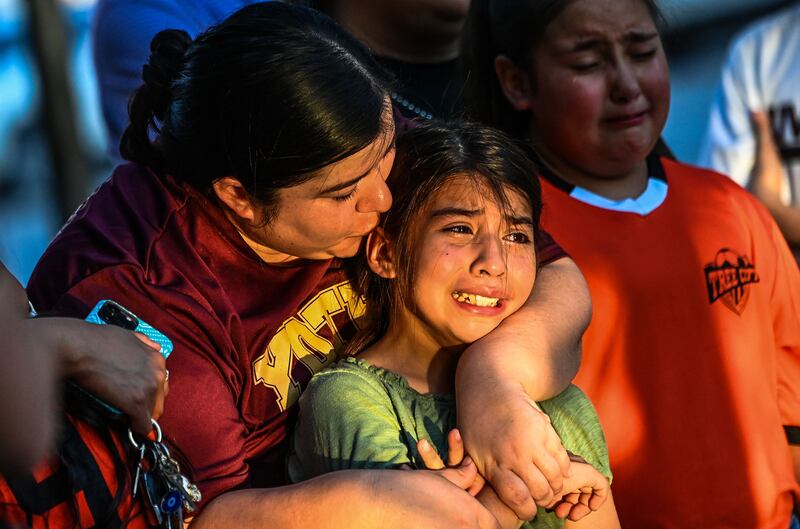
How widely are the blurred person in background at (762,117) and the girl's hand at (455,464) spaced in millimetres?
2060

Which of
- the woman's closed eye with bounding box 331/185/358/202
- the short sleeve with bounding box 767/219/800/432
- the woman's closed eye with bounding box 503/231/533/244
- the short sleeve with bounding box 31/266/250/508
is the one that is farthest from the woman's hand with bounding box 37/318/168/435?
the short sleeve with bounding box 767/219/800/432

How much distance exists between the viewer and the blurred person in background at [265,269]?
5.80ft

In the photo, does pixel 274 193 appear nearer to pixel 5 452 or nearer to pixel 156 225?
pixel 156 225

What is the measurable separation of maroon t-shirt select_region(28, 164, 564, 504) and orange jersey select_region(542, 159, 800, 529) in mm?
335

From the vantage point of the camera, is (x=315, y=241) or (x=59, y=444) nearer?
(x=59, y=444)

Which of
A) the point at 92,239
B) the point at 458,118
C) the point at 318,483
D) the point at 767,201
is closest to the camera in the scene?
the point at 318,483

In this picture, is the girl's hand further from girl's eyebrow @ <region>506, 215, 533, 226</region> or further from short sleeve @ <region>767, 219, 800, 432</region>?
short sleeve @ <region>767, 219, 800, 432</region>

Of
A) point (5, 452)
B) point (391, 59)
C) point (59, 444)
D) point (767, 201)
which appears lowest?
point (767, 201)

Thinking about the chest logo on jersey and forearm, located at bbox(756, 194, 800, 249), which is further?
forearm, located at bbox(756, 194, 800, 249)

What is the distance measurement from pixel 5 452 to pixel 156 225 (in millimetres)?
881

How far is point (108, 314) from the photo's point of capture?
1725 millimetres

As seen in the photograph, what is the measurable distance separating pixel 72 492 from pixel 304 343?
671mm

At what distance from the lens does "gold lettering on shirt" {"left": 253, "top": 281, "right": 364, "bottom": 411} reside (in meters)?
2.02

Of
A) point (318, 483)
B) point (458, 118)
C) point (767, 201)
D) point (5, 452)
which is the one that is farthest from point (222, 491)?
point (767, 201)
